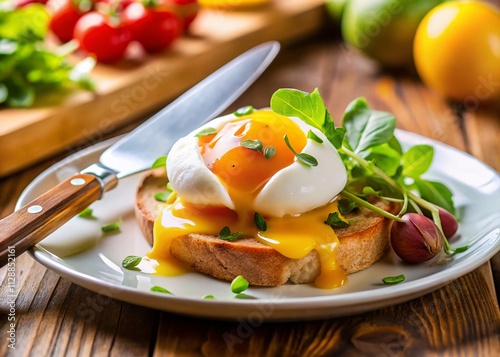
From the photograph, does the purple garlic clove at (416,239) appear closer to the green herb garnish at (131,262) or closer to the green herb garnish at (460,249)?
the green herb garnish at (460,249)

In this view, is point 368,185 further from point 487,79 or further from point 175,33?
point 175,33

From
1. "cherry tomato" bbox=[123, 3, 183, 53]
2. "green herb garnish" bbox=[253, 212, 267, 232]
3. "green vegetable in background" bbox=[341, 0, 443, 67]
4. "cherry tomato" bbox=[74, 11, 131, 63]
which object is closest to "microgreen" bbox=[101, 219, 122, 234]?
"green herb garnish" bbox=[253, 212, 267, 232]

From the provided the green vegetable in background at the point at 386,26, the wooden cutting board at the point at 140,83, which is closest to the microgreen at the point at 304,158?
the wooden cutting board at the point at 140,83

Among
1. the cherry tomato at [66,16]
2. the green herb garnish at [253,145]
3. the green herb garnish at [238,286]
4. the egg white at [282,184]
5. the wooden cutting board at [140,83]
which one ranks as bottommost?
the wooden cutting board at [140,83]

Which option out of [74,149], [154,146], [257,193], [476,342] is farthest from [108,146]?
[476,342]

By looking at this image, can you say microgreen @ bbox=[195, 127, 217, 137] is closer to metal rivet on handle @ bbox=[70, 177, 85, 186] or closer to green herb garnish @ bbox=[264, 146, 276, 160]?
green herb garnish @ bbox=[264, 146, 276, 160]

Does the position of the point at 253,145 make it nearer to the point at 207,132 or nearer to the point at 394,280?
the point at 207,132

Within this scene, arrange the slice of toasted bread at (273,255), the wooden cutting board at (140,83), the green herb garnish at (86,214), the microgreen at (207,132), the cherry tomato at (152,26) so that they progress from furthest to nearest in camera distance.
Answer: the cherry tomato at (152,26), the wooden cutting board at (140,83), the green herb garnish at (86,214), the microgreen at (207,132), the slice of toasted bread at (273,255)

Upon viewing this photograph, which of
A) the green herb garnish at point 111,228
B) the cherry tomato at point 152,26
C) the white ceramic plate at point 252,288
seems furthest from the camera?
the cherry tomato at point 152,26
